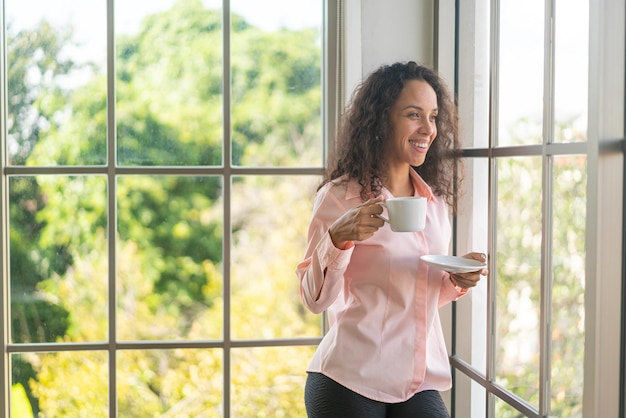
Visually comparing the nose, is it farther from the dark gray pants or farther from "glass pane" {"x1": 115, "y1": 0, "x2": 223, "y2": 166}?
"glass pane" {"x1": 115, "y1": 0, "x2": 223, "y2": 166}

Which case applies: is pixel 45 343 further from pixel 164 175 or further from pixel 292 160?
pixel 292 160

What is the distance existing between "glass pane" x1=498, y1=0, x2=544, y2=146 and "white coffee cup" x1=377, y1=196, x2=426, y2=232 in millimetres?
370

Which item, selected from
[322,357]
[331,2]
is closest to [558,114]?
[322,357]

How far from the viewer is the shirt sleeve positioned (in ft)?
6.34

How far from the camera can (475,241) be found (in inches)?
93.8

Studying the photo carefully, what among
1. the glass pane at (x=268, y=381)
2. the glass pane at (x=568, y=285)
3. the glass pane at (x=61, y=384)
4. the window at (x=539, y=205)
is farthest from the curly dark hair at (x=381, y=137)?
the glass pane at (x=61, y=384)

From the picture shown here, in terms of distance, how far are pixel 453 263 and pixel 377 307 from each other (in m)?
0.23

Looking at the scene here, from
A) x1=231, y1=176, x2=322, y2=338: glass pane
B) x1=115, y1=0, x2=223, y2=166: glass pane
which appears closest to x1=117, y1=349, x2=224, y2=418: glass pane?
x1=231, y1=176, x2=322, y2=338: glass pane

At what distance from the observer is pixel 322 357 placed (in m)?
2.07

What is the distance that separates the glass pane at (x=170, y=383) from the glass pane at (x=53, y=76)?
2.47 ft

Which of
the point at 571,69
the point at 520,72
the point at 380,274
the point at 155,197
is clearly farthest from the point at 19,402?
the point at 571,69

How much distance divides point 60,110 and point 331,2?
39.3 inches

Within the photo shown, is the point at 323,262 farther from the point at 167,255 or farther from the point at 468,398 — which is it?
the point at 167,255

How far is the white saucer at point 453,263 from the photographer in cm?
188
